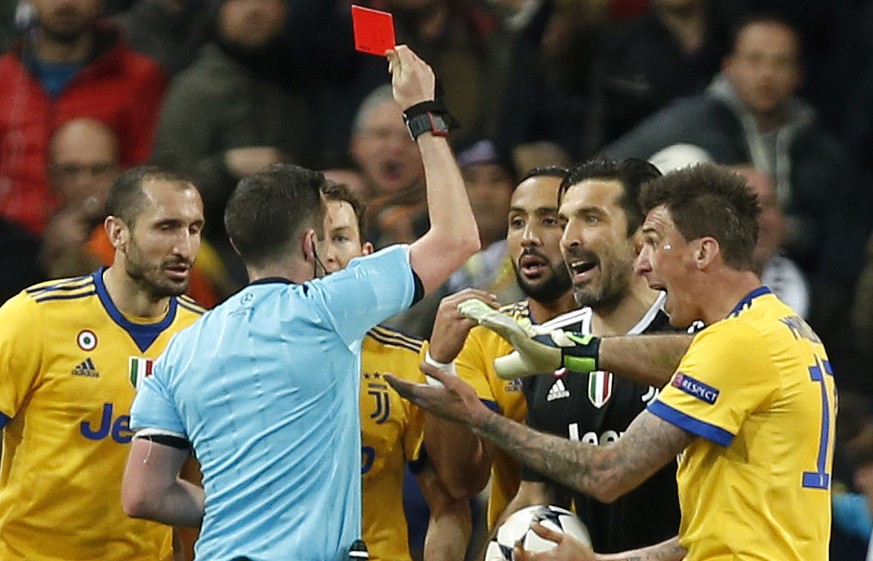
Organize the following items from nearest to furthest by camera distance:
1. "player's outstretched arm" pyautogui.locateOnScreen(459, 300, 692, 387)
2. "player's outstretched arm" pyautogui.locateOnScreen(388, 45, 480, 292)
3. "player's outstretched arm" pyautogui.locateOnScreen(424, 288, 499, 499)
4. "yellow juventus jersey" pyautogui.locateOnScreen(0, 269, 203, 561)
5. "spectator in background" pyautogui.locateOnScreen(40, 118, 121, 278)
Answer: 1. "player's outstretched arm" pyautogui.locateOnScreen(388, 45, 480, 292)
2. "player's outstretched arm" pyautogui.locateOnScreen(459, 300, 692, 387)
3. "yellow juventus jersey" pyautogui.locateOnScreen(0, 269, 203, 561)
4. "player's outstretched arm" pyautogui.locateOnScreen(424, 288, 499, 499)
5. "spectator in background" pyautogui.locateOnScreen(40, 118, 121, 278)

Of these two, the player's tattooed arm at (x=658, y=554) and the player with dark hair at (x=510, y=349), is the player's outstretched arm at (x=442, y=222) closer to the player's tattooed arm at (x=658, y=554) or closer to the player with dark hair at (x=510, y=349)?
the player's tattooed arm at (x=658, y=554)

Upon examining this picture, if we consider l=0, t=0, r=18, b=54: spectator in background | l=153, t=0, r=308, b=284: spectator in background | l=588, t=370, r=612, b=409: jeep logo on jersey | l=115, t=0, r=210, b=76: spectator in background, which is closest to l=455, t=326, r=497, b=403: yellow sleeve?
l=588, t=370, r=612, b=409: jeep logo on jersey

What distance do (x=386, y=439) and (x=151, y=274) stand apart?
100 centimetres

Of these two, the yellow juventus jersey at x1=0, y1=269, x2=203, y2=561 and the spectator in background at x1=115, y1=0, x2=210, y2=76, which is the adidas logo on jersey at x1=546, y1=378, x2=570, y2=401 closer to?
the yellow juventus jersey at x1=0, y1=269, x2=203, y2=561

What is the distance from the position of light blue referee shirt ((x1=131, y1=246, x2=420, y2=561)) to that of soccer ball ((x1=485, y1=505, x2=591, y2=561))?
29.6 inches

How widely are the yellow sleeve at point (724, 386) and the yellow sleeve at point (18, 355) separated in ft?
7.65

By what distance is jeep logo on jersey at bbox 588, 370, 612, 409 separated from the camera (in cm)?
677

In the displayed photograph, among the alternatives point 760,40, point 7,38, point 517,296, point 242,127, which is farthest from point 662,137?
point 7,38

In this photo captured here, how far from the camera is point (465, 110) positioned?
33.5ft

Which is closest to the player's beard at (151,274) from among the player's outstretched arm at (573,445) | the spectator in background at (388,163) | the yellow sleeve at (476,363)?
the yellow sleeve at (476,363)

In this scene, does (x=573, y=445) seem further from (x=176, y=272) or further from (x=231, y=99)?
(x=231, y=99)

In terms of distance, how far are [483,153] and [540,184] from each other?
2216mm

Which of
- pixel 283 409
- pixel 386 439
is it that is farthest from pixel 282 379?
pixel 386 439

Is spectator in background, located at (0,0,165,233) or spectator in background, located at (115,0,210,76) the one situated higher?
spectator in background, located at (115,0,210,76)
